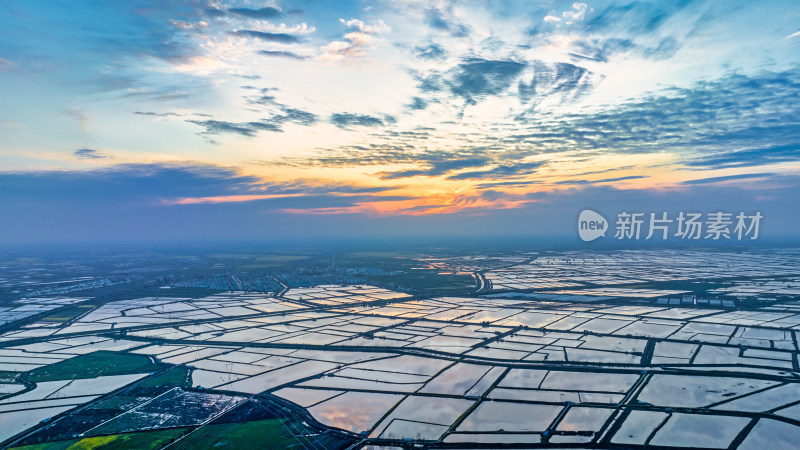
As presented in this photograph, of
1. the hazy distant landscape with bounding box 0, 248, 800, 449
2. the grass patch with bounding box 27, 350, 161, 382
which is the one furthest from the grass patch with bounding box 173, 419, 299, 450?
the grass patch with bounding box 27, 350, 161, 382

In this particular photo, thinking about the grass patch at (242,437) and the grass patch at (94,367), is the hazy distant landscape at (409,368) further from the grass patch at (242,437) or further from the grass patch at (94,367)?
the grass patch at (94,367)

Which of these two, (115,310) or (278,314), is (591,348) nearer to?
(278,314)

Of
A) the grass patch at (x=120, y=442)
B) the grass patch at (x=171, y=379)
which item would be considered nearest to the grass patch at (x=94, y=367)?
the grass patch at (x=171, y=379)

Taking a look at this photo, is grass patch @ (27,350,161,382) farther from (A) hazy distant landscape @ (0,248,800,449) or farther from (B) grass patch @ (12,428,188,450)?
(B) grass patch @ (12,428,188,450)

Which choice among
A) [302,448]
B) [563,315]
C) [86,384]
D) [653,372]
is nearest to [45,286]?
[86,384]

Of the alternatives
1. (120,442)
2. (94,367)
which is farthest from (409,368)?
(94,367)

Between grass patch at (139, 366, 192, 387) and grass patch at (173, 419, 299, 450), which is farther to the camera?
grass patch at (139, 366, 192, 387)

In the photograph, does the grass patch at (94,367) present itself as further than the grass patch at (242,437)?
Yes
